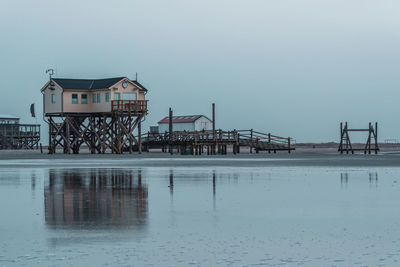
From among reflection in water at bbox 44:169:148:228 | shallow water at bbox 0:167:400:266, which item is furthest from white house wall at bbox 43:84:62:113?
shallow water at bbox 0:167:400:266

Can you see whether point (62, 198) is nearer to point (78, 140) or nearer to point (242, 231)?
point (242, 231)

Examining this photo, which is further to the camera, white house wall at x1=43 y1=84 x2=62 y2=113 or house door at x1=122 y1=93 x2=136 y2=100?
white house wall at x1=43 y1=84 x2=62 y2=113

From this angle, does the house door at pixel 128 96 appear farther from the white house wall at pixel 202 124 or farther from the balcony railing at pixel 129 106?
the white house wall at pixel 202 124

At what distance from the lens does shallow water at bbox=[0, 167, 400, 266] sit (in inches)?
340

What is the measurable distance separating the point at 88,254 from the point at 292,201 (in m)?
7.63

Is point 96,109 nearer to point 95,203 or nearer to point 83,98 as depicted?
point 83,98

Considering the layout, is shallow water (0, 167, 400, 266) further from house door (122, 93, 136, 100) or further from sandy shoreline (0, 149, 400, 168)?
house door (122, 93, 136, 100)

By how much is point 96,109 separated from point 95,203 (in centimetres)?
5529

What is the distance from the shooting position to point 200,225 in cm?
1153

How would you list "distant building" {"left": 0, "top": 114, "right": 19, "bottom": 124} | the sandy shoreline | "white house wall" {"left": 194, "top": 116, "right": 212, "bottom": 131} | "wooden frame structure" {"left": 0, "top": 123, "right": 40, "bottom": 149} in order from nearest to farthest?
the sandy shoreline
"white house wall" {"left": 194, "top": 116, "right": 212, "bottom": 131}
"wooden frame structure" {"left": 0, "top": 123, "right": 40, "bottom": 149}
"distant building" {"left": 0, "top": 114, "right": 19, "bottom": 124}

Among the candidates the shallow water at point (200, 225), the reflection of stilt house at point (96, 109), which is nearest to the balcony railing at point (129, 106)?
the reflection of stilt house at point (96, 109)

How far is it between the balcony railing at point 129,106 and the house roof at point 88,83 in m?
1.68

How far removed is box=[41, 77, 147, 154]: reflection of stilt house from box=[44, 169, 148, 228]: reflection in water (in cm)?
4600

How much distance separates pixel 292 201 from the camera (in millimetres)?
15641
